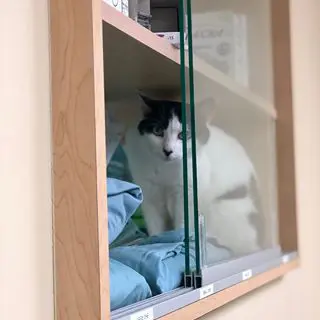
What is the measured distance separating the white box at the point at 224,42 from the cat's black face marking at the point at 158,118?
0.15 m

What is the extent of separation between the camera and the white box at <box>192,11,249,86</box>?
1.10m

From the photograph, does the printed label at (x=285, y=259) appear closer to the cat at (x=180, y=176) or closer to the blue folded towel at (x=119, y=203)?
the cat at (x=180, y=176)

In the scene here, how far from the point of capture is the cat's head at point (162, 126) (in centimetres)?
135

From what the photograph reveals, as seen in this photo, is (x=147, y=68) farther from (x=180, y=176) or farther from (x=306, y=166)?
(x=306, y=166)

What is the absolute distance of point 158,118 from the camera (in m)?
1.40

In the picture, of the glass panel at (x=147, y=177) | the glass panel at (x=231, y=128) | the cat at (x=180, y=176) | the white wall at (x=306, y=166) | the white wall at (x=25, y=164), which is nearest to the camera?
the white wall at (x=25, y=164)

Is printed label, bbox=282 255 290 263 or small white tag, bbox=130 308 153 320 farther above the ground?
small white tag, bbox=130 308 153 320

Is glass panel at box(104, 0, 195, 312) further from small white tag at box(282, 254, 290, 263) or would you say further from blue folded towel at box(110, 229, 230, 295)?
small white tag at box(282, 254, 290, 263)

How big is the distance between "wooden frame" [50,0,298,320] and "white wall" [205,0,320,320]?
37.4 inches

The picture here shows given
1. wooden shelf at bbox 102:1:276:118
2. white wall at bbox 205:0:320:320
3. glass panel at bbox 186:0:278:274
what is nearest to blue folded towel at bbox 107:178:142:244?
glass panel at bbox 186:0:278:274

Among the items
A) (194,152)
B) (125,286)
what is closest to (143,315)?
(125,286)

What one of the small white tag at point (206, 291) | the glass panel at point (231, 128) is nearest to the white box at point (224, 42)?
the glass panel at point (231, 128)

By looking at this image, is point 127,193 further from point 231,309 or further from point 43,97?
point 231,309

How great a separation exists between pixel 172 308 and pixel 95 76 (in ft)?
1.06
